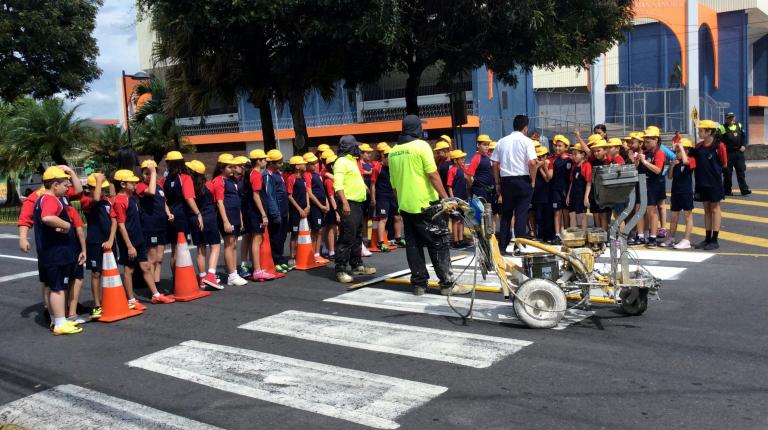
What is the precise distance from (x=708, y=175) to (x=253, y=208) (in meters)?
6.78

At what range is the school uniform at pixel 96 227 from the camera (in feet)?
26.7

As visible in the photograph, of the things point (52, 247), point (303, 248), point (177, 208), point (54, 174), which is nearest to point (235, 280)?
point (177, 208)

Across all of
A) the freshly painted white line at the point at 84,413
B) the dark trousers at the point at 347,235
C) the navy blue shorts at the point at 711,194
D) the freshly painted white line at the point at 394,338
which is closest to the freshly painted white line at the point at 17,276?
the dark trousers at the point at 347,235

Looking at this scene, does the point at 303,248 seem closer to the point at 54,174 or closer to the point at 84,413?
the point at 54,174

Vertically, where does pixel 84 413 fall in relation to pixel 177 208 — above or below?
below

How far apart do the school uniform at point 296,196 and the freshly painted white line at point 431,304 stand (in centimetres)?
250

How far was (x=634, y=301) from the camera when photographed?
22.1 ft

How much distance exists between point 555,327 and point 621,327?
0.60 metres

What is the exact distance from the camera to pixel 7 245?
16969 millimetres

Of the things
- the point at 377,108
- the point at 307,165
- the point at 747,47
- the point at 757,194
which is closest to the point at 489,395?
the point at 307,165

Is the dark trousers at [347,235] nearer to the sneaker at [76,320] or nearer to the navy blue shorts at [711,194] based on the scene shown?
the sneaker at [76,320]

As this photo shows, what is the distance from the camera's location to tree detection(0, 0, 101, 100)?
29.0m

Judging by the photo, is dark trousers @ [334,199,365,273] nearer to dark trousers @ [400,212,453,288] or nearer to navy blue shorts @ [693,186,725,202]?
dark trousers @ [400,212,453,288]

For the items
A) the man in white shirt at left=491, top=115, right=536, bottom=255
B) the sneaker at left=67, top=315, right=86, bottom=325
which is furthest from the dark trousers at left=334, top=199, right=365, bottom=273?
the sneaker at left=67, top=315, right=86, bottom=325
